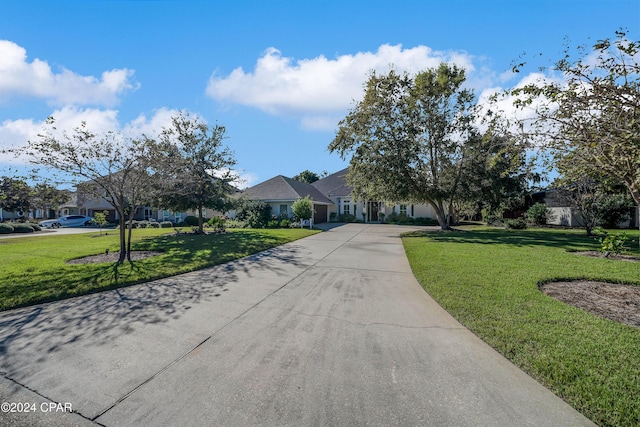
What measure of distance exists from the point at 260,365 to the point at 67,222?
37856 millimetres

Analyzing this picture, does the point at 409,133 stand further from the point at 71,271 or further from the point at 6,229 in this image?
the point at 6,229

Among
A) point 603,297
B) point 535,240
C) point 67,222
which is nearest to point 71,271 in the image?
point 603,297

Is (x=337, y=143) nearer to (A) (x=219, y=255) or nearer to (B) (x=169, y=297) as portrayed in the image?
(A) (x=219, y=255)

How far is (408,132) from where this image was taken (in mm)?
18797

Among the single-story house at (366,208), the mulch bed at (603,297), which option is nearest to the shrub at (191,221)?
the single-story house at (366,208)

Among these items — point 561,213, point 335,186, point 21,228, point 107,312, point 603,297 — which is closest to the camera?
point 107,312

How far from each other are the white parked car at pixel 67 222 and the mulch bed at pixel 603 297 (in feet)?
122

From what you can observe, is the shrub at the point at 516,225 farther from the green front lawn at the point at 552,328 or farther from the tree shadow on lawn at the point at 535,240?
the green front lawn at the point at 552,328

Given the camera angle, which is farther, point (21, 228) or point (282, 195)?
point (282, 195)

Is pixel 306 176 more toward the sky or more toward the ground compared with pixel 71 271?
more toward the sky

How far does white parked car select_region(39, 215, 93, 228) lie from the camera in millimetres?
29469

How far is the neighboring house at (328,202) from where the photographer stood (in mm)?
27391

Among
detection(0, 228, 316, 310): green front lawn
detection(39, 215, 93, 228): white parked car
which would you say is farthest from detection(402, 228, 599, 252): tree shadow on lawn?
→ detection(39, 215, 93, 228): white parked car

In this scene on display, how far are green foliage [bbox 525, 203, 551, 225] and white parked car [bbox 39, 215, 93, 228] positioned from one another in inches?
1668
